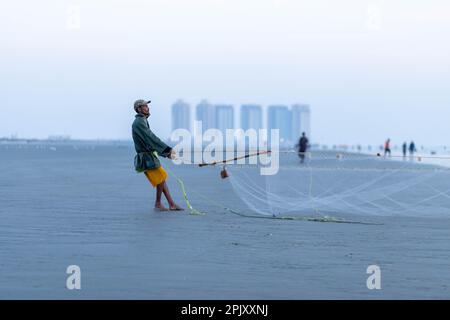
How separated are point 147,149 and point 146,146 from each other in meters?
0.05

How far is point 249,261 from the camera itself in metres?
8.76

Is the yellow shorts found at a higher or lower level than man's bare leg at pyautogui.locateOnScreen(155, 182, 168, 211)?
higher

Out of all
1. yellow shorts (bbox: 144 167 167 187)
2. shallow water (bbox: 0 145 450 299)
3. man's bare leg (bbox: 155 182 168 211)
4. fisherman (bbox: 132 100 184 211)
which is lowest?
shallow water (bbox: 0 145 450 299)

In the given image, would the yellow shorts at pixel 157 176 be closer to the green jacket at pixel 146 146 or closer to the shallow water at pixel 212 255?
the green jacket at pixel 146 146

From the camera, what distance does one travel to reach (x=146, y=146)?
14266 mm

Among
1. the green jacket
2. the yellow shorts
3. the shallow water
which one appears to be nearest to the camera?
the shallow water

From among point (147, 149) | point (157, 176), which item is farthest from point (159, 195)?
point (147, 149)

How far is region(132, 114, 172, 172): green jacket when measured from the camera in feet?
46.5

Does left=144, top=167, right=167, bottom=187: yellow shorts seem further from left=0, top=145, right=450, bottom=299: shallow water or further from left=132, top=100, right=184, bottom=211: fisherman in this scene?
left=0, top=145, right=450, bottom=299: shallow water

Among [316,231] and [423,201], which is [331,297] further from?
[423,201]

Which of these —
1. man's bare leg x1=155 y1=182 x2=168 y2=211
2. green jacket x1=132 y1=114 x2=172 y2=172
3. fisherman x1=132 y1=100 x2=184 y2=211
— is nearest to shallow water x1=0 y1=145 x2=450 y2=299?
man's bare leg x1=155 y1=182 x2=168 y2=211

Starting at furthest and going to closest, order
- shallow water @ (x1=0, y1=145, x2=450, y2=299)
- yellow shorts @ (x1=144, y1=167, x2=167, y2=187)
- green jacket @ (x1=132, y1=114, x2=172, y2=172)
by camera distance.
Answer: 1. yellow shorts @ (x1=144, y1=167, x2=167, y2=187)
2. green jacket @ (x1=132, y1=114, x2=172, y2=172)
3. shallow water @ (x1=0, y1=145, x2=450, y2=299)
